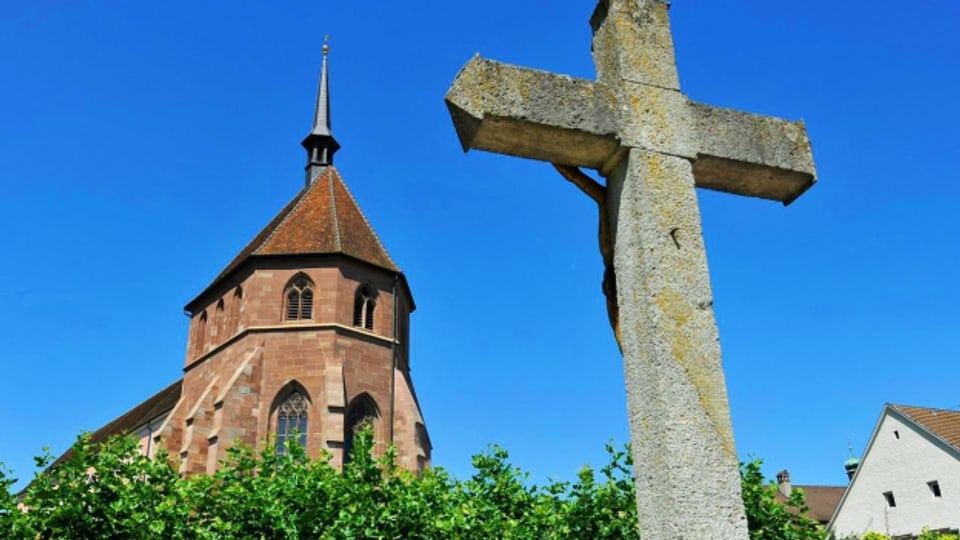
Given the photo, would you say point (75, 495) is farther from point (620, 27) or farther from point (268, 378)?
point (268, 378)

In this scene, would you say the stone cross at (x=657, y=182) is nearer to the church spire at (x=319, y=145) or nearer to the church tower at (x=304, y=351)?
the church tower at (x=304, y=351)

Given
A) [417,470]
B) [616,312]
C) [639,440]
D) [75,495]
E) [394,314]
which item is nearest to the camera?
[639,440]

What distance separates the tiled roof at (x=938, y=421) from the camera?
25670mm

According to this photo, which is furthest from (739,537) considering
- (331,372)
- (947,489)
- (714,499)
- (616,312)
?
(947,489)

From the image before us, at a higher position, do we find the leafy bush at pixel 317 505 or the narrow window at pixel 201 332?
the narrow window at pixel 201 332

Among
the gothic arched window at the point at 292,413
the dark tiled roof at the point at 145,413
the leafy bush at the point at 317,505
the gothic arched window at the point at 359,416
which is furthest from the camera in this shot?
the dark tiled roof at the point at 145,413

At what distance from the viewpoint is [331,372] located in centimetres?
2691

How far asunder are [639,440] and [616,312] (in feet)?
2.08

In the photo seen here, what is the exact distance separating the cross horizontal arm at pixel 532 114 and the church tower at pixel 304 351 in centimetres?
2303

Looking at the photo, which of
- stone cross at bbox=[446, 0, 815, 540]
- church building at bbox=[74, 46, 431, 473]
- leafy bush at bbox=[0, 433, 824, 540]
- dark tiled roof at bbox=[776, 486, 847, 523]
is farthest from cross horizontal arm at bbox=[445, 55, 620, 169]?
dark tiled roof at bbox=[776, 486, 847, 523]

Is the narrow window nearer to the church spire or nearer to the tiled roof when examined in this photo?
the church spire

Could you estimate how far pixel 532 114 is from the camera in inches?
131

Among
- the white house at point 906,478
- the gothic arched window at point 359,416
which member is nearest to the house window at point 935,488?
the white house at point 906,478

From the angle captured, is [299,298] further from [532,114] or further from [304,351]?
[532,114]
